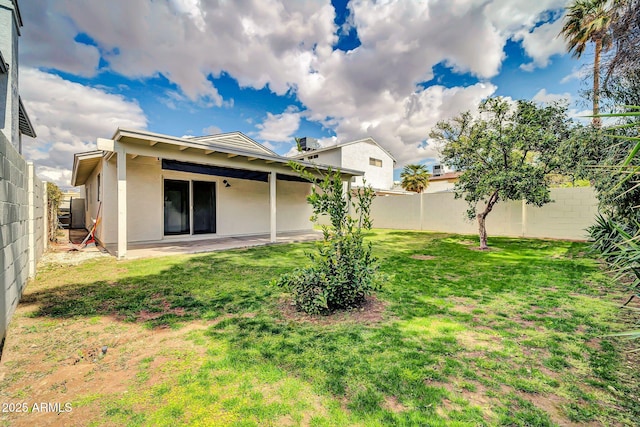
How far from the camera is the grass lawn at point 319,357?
1.93 meters

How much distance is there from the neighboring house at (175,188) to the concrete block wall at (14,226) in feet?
7.22

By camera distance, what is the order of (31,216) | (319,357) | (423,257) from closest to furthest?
(319,357)
(31,216)
(423,257)

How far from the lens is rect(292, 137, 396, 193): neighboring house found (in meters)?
24.2

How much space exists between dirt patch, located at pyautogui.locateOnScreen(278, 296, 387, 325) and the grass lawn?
0.09 feet

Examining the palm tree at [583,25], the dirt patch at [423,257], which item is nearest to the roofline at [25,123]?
the dirt patch at [423,257]

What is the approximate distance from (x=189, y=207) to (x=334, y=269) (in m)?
8.42

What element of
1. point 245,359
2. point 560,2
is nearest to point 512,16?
point 560,2

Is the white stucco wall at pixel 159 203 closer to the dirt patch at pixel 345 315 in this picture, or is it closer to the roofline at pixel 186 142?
the roofline at pixel 186 142

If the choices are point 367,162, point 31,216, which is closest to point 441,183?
point 367,162

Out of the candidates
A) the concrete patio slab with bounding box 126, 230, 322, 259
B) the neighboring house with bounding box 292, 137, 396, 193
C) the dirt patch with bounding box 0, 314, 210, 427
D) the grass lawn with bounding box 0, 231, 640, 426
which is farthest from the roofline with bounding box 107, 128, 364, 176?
the neighboring house with bounding box 292, 137, 396, 193

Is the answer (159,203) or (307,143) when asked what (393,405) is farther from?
(307,143)

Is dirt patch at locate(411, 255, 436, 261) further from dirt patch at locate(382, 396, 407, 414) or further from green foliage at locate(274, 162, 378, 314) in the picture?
dirt patch at locate(382, 396, 407, 414)

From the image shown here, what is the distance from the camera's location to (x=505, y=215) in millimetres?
11977

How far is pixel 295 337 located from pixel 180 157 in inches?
280
